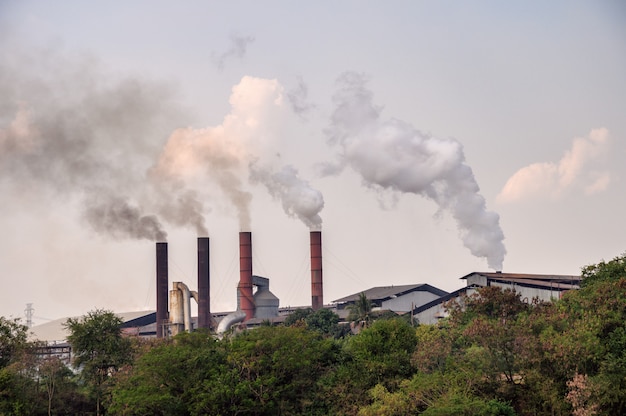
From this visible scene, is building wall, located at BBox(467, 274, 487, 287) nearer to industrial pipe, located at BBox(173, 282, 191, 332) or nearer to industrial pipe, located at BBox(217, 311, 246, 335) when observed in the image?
industrial pipe, located at BBox(217, 311, 246, 335)

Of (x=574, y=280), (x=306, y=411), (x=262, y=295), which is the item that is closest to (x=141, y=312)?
(x=262, y=295)

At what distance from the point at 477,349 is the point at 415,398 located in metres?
5.95

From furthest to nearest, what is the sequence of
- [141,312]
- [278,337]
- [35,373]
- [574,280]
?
[141,312], [574,280], [35,373], [278,337]

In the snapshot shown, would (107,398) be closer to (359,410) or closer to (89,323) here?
(89,323)

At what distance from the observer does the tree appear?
2982 inches

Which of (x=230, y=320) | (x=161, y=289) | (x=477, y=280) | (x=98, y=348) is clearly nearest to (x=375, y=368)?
(x=98, y=348)

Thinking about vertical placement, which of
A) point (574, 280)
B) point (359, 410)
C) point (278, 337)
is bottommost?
point (359, 410)

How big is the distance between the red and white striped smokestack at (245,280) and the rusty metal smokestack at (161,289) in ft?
33.5

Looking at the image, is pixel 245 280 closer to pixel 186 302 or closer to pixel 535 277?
pixel 186 302

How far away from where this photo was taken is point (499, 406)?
58.8 metres

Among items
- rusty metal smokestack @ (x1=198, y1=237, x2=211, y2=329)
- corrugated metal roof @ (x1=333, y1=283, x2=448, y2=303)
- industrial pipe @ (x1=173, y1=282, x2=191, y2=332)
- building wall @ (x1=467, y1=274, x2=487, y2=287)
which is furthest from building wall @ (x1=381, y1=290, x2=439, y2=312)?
industrial pipe @ (x1=173, y1=282, x2=191, y2=332)

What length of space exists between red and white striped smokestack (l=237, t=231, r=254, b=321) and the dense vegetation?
6136 centimetres

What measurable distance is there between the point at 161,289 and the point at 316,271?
836 inches

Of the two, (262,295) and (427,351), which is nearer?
(427,351)
